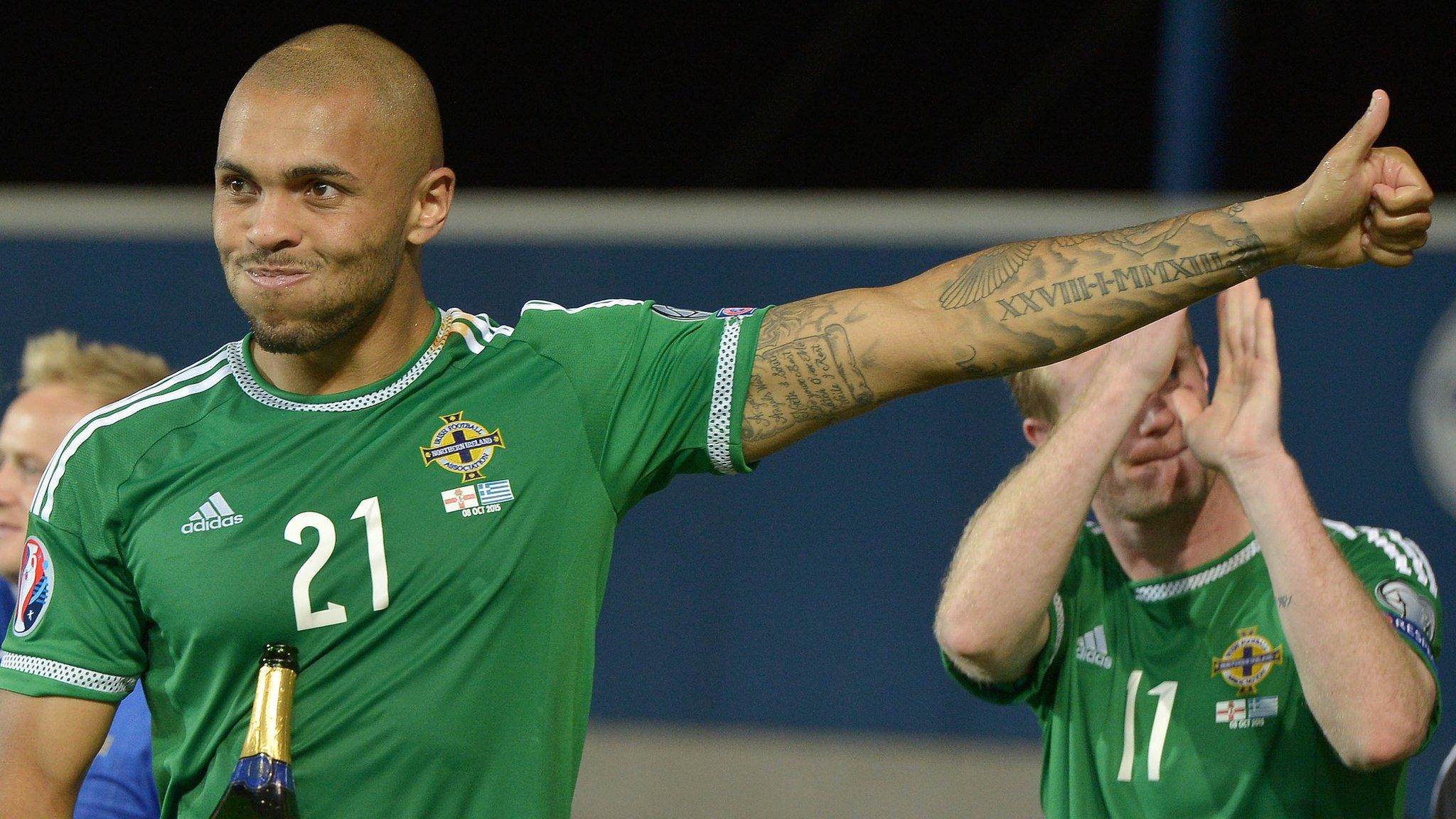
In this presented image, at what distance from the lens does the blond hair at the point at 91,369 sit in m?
3.34

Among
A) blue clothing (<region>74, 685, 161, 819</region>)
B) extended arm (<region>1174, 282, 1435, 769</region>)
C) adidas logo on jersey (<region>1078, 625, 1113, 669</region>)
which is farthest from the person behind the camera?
blue clothing (<region>74, 685, 161, 819</region>)

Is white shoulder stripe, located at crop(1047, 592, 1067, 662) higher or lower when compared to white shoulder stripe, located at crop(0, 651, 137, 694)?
higher

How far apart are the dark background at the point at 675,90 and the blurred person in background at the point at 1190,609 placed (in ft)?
20.9

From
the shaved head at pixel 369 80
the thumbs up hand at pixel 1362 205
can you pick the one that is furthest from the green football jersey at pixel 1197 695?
the shaved head at pixel 369 80

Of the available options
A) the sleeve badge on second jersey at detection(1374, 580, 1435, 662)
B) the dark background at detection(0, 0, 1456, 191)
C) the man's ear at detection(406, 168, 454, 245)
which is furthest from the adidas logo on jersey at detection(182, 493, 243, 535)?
the dark background at detection(0, 0, 1456, 191)

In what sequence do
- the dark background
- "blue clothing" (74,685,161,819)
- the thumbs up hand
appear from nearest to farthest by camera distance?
the thumbs up hand < "blue clothing" (74,685,161,819) < the dark background

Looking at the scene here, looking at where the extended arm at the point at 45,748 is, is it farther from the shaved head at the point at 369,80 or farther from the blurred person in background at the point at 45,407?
the blurred person in background at the point at 45,407

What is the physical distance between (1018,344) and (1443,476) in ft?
12.1

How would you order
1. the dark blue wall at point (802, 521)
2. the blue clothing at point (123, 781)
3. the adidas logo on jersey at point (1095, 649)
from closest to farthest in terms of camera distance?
the adidas logo on jersey at point (1095, 649)
the blue clothing at point (123, 781)
the dark blue wall at point (802, 521)

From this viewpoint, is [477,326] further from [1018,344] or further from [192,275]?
[192,275]

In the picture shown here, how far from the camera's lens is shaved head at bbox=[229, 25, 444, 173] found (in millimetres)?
2160

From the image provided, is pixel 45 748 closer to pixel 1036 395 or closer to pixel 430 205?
pixel 430 205

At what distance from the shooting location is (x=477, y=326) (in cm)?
231

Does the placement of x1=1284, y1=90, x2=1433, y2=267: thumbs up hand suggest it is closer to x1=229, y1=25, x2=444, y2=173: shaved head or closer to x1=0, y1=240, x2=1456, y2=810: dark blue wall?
x1=229, y1=25, x2=444, y2=173: shaved head
